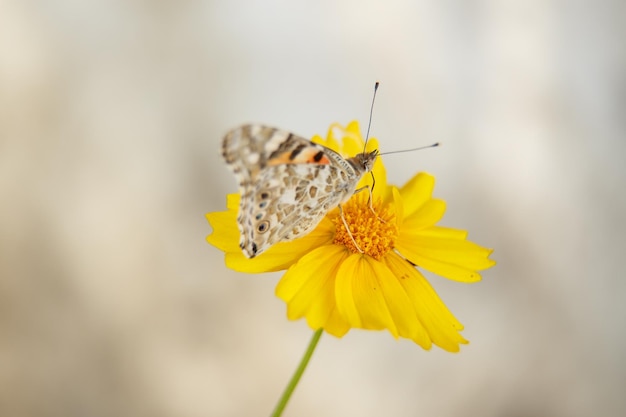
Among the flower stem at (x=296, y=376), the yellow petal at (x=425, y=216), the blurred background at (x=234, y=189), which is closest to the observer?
the flower stem at (x=296, y=376)

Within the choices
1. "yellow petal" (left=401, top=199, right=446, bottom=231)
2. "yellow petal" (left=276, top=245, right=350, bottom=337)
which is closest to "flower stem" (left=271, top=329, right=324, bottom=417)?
"yellow petal" (left=276, top=245, right=350, bottom=337)

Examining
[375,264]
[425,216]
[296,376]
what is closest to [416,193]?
[425,216]

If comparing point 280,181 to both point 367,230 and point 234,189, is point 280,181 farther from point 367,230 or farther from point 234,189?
point 234,189

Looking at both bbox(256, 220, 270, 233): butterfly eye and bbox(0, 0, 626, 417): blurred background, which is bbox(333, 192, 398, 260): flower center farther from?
bbox(0, 0, 626, 417): blurred background

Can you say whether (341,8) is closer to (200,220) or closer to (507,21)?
(507,21)

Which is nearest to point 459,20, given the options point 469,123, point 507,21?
point 507,21

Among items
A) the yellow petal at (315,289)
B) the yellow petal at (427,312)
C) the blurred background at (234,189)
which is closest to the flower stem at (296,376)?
the yellow petal at (315,289)

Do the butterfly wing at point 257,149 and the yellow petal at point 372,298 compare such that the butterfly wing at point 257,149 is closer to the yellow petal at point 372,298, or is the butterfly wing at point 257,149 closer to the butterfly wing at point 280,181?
the butterfly wing at point 280,181

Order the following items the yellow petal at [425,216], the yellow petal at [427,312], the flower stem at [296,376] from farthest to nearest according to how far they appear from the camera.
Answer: the yellow petal at [425,216], the yellow petal at [427,312], the flower stem at [296,376]
